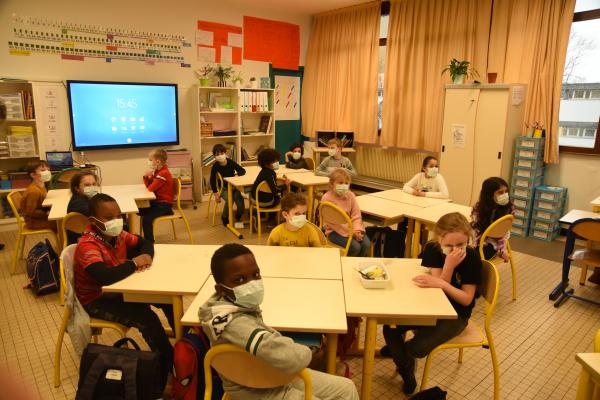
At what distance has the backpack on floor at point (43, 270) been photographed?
11.1ft

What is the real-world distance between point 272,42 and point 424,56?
2631mm

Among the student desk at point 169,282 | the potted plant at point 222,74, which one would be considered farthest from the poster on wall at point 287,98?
the student desk at point 169,282

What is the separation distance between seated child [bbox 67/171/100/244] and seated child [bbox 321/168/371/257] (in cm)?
189

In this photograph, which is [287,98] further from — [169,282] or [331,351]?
[331,351]

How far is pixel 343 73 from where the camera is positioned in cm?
723

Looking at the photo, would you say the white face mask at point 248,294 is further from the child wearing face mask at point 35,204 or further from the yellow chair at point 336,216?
the child wearing face mask at point 35,204

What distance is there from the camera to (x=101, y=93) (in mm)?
5559

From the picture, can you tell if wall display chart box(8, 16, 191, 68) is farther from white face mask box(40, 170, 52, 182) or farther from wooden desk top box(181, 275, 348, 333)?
wooden desk top box(181, 275, 348, 333)

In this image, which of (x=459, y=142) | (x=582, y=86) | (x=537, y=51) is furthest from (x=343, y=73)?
(x=582, y=86)

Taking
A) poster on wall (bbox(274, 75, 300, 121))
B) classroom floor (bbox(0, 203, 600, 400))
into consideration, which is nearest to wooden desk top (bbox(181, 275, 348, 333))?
classroom floor (bbox(0, 203, 600, 400))

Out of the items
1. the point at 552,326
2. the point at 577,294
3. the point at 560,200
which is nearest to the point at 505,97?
the point at 560,200

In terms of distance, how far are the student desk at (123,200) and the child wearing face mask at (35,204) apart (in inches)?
3.3

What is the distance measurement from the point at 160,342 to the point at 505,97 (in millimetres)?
4496

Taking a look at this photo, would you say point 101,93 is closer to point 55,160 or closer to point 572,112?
point 55,160
